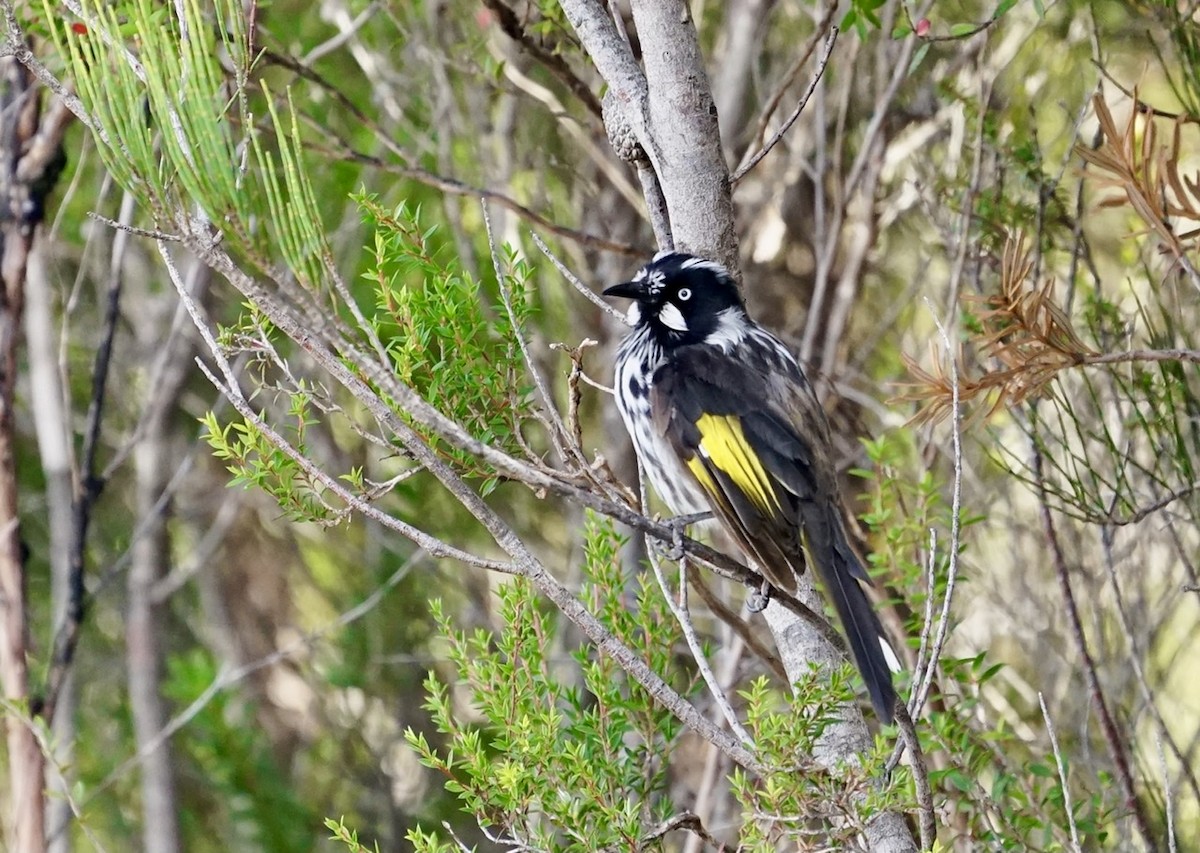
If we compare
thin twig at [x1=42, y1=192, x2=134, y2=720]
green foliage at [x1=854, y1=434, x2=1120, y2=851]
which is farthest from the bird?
thin twig at [x1=42, y1=192, x2=134, y2=720]

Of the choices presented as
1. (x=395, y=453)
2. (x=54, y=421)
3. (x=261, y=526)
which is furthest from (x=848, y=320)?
(x=261, y=526)

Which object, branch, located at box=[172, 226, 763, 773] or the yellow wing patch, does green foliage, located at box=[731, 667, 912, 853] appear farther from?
the yellow wing patch

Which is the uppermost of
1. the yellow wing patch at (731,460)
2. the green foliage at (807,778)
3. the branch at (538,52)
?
the branch at (538,52)

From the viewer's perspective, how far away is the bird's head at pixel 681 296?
2.44m

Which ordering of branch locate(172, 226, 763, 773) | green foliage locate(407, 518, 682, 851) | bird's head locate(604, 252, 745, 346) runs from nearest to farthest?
branch locate(172, 226, 763, 773), green foliage locate(407, 518, 682, 851), bird's head locate(604, 252, 745, 346)

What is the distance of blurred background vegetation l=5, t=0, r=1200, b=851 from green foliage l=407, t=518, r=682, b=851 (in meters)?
0.02

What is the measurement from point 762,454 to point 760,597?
54cm

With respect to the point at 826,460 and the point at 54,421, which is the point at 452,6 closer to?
the point at 54,421

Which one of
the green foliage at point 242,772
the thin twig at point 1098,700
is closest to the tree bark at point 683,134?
the thin twig at point 1098,700

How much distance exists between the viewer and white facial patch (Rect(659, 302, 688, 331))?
2.87 m

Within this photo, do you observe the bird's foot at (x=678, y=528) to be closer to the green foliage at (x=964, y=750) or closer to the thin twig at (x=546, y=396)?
the thin twig at (x=546, y=396)

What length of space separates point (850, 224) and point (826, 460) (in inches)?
83.4

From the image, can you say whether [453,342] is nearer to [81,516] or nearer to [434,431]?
[434,431]

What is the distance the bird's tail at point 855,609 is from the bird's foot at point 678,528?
0.76 feet
